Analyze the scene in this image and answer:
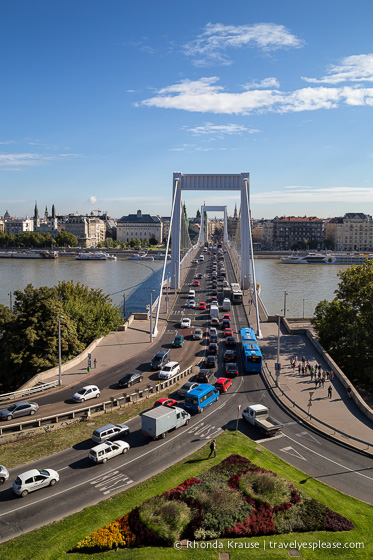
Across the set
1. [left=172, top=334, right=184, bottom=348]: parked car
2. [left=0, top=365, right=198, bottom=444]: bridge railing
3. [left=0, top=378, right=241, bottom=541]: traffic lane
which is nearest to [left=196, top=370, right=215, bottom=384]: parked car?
[left=0, top=365, right=198, bottom=444]: bridge railing

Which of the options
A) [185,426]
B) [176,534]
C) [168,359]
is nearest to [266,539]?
[176,534]

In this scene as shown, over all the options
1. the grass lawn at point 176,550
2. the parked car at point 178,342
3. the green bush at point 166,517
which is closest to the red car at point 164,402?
the grass lawn at point 176,550

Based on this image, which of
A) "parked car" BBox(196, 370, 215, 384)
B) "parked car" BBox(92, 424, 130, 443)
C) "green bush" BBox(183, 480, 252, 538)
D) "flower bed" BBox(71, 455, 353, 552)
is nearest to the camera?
"flower bed" BBox(71, 455, 353, 552)

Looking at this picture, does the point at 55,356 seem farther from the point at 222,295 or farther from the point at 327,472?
the point at 222,295

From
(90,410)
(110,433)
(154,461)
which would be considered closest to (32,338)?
(90,410)

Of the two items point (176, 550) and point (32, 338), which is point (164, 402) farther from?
point (32, 338)

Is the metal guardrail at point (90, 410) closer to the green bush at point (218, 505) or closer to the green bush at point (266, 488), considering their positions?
the green bush at point (218, 505)

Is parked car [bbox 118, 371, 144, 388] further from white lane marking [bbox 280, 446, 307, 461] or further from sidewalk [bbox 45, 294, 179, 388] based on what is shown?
white lane marking [bbox 280, 446, 307, 461]
